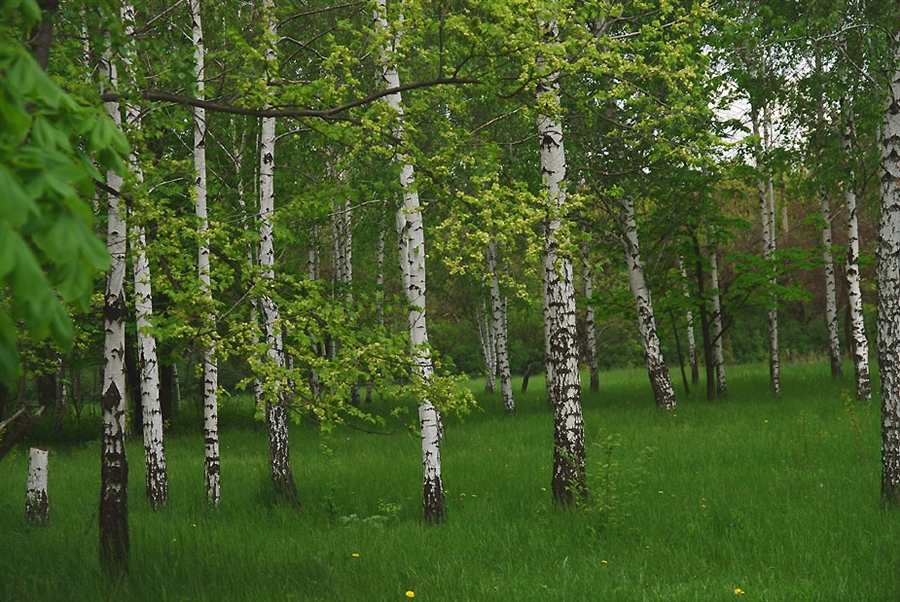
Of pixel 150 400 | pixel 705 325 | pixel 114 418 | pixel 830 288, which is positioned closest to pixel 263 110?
pixel 114 418

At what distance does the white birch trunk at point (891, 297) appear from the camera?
7793mm

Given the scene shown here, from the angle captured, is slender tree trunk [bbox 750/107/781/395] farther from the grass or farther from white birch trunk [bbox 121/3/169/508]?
→ white birch trunk [bbox 121/3/169/508]

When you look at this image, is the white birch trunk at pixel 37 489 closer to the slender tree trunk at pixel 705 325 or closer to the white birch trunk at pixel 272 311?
the white birch trunk at pixel 272 311

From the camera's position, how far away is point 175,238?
6668 millimetres

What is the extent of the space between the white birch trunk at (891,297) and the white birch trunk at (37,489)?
9377 mm

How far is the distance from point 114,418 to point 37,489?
12.0 feet

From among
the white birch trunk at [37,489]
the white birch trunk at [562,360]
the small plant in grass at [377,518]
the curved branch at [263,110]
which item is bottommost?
the small plant in grass at [377,518]

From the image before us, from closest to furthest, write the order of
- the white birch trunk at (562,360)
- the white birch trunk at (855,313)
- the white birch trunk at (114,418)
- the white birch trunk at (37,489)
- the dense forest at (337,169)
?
the dense forest at (337,169) < the white birch trunk at (114,418) < the white birch trunk at (562,360) < the white birch trunk at (37,489) < the white birch trunk at (855,313)

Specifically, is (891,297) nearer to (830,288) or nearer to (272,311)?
(272,311)

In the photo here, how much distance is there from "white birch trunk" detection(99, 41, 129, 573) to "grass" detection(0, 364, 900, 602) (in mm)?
280

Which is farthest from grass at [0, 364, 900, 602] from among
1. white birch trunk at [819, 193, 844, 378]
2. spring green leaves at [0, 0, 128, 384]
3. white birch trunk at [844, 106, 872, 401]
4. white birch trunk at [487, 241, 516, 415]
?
white birch trunk at [487, 241, 516, 415]

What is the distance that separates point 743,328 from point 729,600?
35.1m

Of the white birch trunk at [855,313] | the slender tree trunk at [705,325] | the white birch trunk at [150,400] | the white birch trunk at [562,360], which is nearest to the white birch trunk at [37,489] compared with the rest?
the white birch trunk at [150,400]

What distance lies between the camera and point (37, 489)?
9578 millimetres
